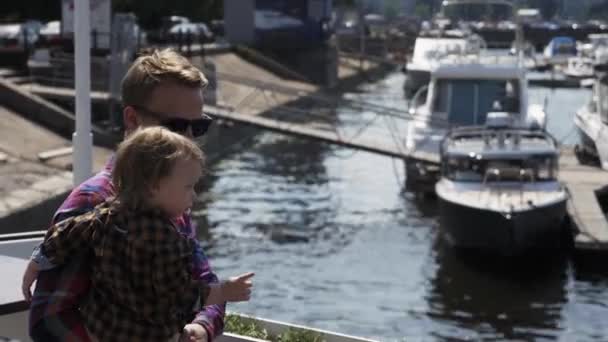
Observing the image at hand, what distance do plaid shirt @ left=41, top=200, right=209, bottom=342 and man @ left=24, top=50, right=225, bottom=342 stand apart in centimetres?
5

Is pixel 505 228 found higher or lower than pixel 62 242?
lower

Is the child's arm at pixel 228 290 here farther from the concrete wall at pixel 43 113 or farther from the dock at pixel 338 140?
the dock at pixel 338 140

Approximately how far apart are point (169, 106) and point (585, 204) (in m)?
19.5

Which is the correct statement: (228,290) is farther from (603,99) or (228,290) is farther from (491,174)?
(603,99)

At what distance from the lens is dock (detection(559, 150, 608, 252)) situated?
19312 mm

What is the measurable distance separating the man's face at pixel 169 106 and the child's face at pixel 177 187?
0.28 metres

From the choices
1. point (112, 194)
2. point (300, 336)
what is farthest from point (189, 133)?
point (300, 336)

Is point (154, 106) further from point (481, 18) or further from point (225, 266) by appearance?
point (481, 18)

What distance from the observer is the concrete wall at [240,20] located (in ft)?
197

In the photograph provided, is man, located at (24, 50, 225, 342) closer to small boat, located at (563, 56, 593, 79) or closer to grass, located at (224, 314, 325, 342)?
grass, located at (224, 314, 325, 342)

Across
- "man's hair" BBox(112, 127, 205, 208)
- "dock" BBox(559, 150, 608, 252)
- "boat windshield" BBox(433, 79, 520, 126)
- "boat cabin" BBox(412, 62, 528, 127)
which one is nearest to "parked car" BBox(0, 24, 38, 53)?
"boat cabin" BBox(412, 62, 528, 127)

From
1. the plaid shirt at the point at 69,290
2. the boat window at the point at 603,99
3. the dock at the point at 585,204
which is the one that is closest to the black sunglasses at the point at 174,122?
the plaid shirt at the point at 69,290

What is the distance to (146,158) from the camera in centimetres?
325

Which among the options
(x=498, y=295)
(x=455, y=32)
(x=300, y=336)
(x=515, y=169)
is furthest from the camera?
(x=455, y=32)
